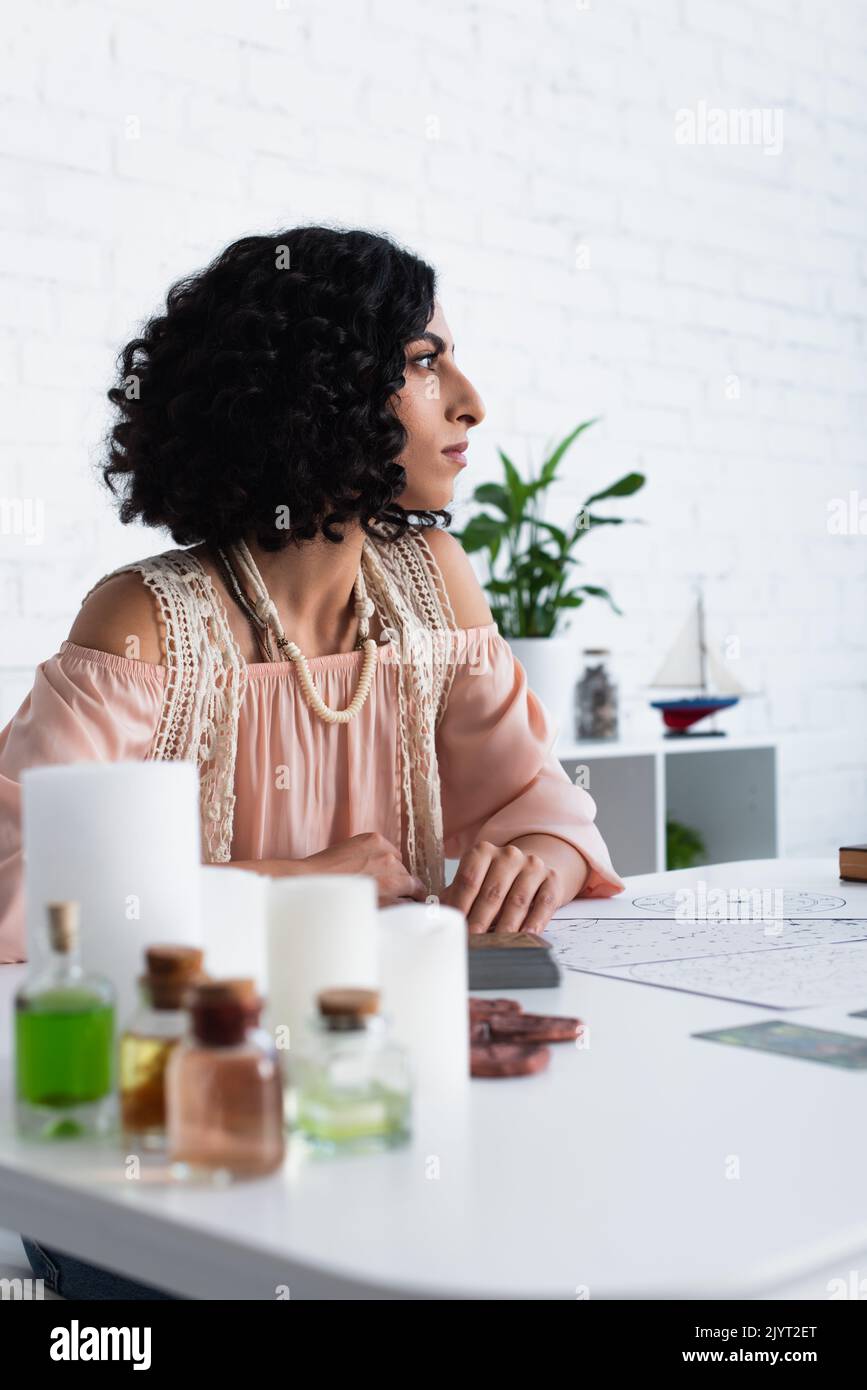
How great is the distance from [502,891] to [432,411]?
0.61 m

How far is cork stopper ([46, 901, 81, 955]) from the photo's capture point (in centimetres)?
67

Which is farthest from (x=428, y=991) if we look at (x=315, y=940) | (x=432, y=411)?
(x=432, y=411)

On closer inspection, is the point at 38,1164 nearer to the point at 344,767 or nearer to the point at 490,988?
the point at 490,988

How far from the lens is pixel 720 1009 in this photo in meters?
1.02

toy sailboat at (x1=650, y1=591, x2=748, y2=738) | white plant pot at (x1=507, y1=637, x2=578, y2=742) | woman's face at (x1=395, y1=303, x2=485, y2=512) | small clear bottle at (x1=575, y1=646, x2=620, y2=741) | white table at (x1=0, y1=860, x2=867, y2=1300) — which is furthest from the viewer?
toy sailboat at (x1=650, y1=591, x2=748, y2=738)

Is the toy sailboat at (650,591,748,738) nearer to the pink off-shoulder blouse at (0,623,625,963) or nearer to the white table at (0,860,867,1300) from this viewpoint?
the pink off-shoulder blouse at (0,623,625,963)

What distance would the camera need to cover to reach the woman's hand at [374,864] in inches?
55.2

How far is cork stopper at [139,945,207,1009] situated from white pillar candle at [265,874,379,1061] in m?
0.07

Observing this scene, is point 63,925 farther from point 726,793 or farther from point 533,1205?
point 726,793

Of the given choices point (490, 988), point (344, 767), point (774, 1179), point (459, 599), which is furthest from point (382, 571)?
point (774, 1179)

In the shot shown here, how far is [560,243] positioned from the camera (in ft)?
10.7

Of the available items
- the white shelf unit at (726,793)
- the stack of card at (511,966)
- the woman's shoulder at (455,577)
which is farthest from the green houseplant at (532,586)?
the stack of card at (511,966)

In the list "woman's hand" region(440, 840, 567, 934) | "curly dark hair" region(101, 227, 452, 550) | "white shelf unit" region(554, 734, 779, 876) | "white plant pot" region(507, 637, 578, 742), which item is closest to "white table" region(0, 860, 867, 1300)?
"woman's hand" region(440, 840, 567, 934)

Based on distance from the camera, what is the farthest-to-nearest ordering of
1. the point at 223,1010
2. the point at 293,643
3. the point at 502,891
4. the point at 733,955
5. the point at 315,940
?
the point at 293,643 < the point at 502,891 < the point at 733,955 < the point at 315,940 < the point at 223,1010
